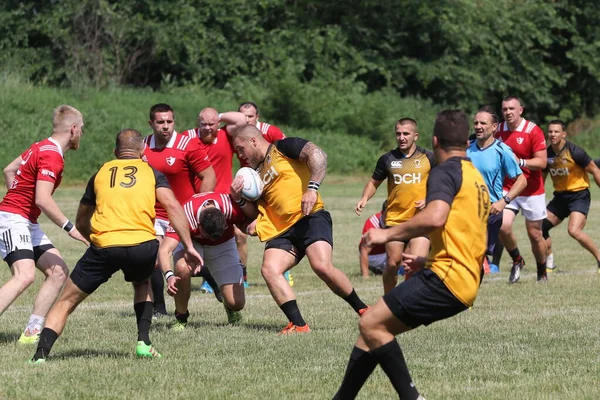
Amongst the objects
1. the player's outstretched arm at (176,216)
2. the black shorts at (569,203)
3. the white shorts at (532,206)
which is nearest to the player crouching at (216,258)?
the player's outstretched arm at (176,216)

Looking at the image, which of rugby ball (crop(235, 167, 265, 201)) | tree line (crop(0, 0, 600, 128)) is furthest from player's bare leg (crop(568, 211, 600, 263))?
tree line (crop(0, 0, 600, 128))

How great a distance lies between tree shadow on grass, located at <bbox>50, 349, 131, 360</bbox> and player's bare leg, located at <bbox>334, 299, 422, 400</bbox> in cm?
253

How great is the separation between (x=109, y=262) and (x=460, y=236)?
2.65 metres

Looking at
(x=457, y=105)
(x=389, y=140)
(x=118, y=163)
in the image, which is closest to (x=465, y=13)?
(x=457, y=105)

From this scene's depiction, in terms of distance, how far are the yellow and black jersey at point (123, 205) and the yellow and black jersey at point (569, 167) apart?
24.9 ft

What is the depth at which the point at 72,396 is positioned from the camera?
6.09 metres

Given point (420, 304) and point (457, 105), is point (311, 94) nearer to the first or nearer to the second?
point (457, 105)

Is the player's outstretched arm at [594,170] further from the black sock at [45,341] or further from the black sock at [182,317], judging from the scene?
the black sock at [45,341]

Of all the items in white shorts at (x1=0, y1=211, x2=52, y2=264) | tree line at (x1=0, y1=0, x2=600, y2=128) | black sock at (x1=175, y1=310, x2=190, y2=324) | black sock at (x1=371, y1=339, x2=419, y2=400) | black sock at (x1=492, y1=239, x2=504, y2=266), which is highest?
black sock at (x1=371, y1=339, x2=419, y2=400)

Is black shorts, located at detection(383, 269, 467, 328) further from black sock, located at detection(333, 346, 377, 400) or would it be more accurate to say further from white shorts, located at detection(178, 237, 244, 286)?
white shorts, located at detection(178, 237, 244, 286)

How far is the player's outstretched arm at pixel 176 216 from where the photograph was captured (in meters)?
7.21

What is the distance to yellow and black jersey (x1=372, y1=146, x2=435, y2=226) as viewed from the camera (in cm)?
1020

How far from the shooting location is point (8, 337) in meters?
8.48

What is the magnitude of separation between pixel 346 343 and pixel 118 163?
228 cm
